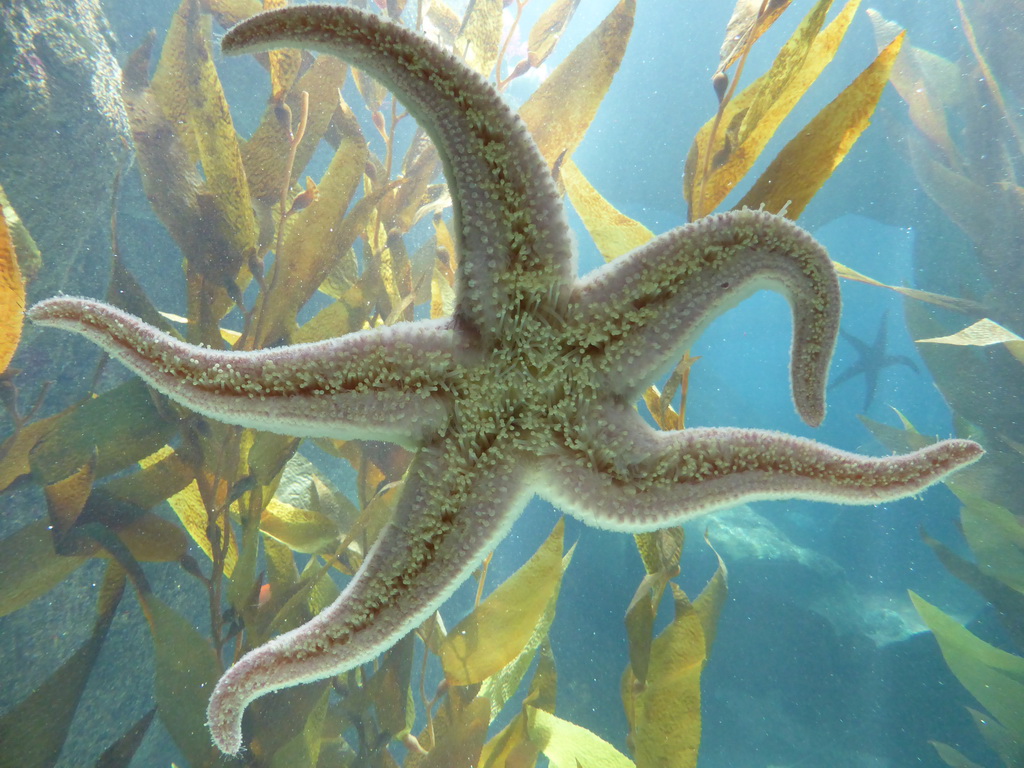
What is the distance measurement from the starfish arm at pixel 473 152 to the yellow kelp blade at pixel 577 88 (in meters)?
1.24

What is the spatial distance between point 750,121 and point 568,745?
109 inches

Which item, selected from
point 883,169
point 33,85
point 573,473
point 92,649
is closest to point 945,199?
point 573,473

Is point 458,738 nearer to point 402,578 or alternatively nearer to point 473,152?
point 402,578

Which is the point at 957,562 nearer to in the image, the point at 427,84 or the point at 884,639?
the point at 427,84

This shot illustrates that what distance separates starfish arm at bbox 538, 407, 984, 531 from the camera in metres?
1.09

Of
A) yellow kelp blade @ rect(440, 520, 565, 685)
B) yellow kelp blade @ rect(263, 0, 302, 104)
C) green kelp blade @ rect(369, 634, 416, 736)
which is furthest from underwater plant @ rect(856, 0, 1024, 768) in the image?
yellow kelp blade @ rect(263, 0, 302, 104)

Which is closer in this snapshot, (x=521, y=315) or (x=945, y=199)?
(x=521, y=315)

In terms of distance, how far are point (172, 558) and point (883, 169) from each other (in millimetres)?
25568

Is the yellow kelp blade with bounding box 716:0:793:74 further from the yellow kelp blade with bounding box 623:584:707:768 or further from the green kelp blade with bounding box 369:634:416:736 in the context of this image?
the green kelp blade with bounding box 369:634:416:736

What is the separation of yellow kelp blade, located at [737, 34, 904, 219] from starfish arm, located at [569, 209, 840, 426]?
0.62m

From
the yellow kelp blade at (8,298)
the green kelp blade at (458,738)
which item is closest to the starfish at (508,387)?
the yellow kelp blade at (8,298)

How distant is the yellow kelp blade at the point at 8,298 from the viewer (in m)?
1.86

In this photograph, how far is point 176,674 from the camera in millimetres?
2012

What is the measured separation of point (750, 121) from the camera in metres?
1.87
